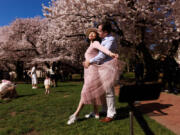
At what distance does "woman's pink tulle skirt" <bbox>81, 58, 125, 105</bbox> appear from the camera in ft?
10.5

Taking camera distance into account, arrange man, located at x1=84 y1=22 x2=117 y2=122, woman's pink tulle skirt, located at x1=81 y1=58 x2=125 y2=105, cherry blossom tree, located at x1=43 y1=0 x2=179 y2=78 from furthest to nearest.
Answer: cherry blossom tree, located at x1=43 y1=0 x2=179 y2=78 < man, located at x1=84 y1=22 x2=117 y2=122 < woman's pink tulle skirt, located at x1=81 y1=58 x2=125 y2=105

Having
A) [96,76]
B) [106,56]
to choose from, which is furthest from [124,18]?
[96,76]

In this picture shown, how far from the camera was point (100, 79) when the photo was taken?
11.0 feet

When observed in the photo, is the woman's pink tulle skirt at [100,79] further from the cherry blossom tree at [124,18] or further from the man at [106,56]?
the cherry blossom tree at [124,18]

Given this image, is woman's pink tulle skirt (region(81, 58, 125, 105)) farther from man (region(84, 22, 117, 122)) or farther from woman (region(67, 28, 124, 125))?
man (region(84, 22, 117, 122))

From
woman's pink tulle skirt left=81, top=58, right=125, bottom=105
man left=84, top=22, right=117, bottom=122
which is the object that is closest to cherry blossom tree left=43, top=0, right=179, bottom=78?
man left=84, top=22, right=117, bottom=122

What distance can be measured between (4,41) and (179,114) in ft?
90.3

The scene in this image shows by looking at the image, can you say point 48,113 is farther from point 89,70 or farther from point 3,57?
point 3,57

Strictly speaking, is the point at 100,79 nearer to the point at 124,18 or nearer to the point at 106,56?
the point at 106,56

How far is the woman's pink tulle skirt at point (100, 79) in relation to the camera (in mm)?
3209

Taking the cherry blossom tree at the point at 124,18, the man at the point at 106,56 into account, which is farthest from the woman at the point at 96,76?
the cherry blossom tree at the point at 124,18

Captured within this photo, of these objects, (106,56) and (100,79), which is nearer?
(100,79)

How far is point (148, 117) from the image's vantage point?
159 inches

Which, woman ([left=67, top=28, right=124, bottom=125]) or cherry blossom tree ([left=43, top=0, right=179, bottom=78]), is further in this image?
cherry blossom tree ([left=43, top=0, right=179, bottom=78])
